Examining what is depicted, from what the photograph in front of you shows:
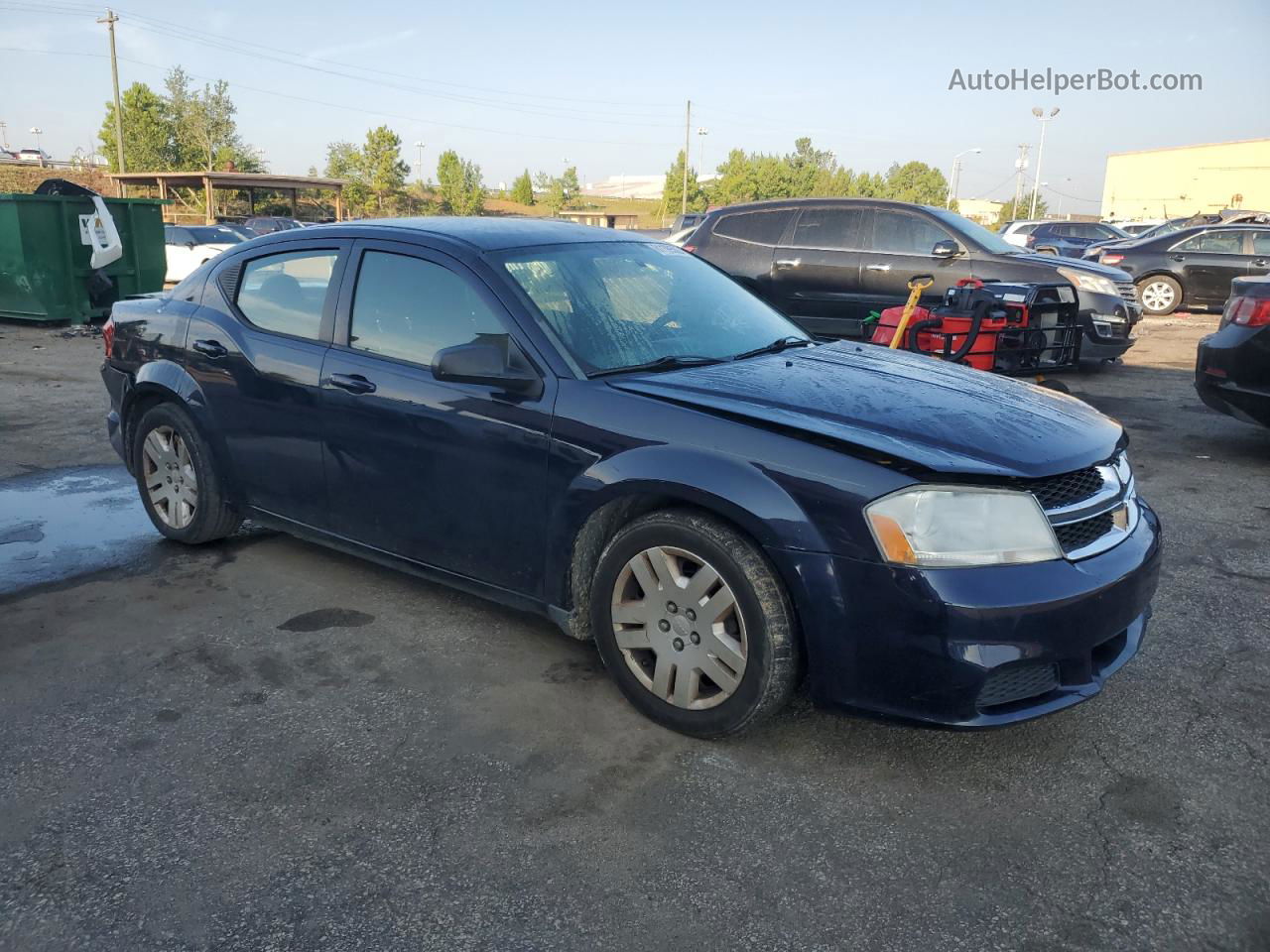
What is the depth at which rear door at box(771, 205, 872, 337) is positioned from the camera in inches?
399

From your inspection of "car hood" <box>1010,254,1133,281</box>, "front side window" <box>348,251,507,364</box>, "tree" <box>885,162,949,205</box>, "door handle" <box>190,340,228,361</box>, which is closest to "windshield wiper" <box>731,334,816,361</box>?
"front side window" <box>348,251,507,364</box>

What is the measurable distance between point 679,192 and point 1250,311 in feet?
221

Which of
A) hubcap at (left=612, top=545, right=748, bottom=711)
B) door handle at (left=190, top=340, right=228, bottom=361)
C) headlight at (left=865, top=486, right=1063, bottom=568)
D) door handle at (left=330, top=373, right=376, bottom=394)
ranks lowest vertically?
hubcap at (left=612, top=545, right=748, bottom=711)

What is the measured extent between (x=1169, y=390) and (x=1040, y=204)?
12280 centimetres

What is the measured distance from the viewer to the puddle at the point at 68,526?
4695 mm

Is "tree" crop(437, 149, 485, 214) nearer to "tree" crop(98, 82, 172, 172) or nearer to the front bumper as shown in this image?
"tree" crop(98, 82, 172, 172)

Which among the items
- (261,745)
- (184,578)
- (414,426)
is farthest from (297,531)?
(261,745)

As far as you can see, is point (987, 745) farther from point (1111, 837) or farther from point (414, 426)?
point (414, 426)

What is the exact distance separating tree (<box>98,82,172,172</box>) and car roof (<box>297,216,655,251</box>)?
5823 cm

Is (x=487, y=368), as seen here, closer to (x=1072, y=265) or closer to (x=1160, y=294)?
(x=1072, y=265)

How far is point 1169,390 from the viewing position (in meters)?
9.73

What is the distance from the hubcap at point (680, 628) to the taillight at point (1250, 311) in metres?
5.17

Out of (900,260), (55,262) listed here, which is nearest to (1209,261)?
(900,260)

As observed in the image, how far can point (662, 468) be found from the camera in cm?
309
